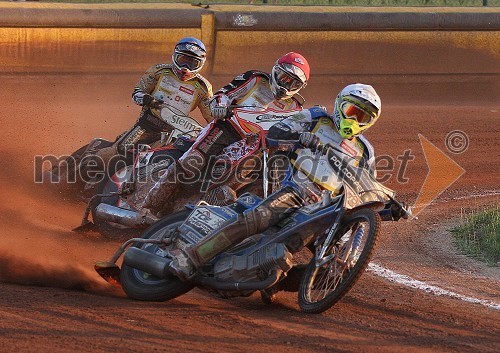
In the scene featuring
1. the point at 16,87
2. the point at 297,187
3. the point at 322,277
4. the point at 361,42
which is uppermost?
the point at 361,42

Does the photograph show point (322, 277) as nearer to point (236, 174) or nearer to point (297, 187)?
point (297, 187)

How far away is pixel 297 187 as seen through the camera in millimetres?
8102

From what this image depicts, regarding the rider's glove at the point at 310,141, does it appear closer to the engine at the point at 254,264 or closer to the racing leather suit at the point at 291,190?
the racing leather suit at the point at 291,190

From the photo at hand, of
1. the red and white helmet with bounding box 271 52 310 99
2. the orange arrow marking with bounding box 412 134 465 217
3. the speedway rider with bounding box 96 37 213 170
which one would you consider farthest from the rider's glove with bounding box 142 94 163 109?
the orange arrow marking with bounding box 412 134 465 217

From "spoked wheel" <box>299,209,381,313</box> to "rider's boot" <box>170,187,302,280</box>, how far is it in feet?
1.55

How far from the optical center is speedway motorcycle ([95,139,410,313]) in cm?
750

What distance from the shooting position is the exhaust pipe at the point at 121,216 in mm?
10609

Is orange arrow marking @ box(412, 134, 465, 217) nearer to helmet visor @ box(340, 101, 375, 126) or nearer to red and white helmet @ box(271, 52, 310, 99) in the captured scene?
red and white helmet @ box(271, 52, 310, 99)

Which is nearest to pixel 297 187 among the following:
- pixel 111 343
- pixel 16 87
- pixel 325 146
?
pixel 325 146

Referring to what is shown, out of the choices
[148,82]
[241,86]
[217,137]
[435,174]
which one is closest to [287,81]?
[241,86]

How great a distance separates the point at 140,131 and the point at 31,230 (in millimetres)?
1941

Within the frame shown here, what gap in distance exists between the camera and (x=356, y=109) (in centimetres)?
807

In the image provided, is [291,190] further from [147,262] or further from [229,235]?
[147,262]

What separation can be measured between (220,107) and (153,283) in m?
2.54
